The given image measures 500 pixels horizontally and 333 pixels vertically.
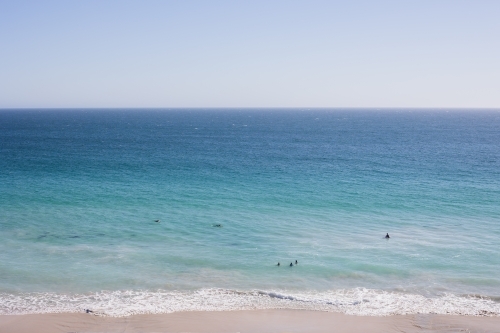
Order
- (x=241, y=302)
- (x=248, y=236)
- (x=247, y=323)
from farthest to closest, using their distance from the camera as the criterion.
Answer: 1. (x=248, y=236)
2. (x=241, y=302)
3. (x=247, y=323)

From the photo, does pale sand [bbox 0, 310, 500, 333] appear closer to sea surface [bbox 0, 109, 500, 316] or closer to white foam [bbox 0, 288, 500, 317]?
white foam [bbox 0, 288, 500, 317]

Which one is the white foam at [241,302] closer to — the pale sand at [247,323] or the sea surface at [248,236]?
the sea surface at [248,236]

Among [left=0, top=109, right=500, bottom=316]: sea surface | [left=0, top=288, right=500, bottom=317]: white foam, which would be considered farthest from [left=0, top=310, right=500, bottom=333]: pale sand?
[left=0, top=109, right=500, bottom=316]: sea surface

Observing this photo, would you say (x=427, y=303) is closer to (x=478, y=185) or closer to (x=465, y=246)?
(x=465, y=246)

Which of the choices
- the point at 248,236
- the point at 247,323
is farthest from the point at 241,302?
the point at 248,236

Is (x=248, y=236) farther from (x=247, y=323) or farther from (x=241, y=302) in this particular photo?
(x=247, y=323)
